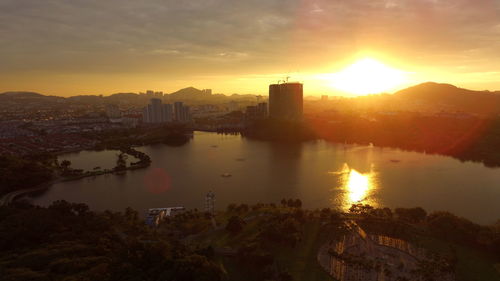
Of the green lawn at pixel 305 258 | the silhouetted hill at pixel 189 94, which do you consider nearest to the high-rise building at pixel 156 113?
the green lawn at pixel 305 258

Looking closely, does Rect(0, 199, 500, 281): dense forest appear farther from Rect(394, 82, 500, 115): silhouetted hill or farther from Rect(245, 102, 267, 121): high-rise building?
Rect(394, 82, 500, 115): silhouetted hill

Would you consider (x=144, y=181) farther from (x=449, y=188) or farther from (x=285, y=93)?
(x=285, y=93)

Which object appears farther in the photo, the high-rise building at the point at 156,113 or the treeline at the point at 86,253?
the high-rise building at the point at 156,113

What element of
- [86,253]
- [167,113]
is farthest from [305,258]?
[167,113]

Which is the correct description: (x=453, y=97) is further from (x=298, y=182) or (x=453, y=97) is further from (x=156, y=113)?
(x=298, y=182)

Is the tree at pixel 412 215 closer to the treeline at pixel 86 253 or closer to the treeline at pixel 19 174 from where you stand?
the treeline at pixel 86 253
